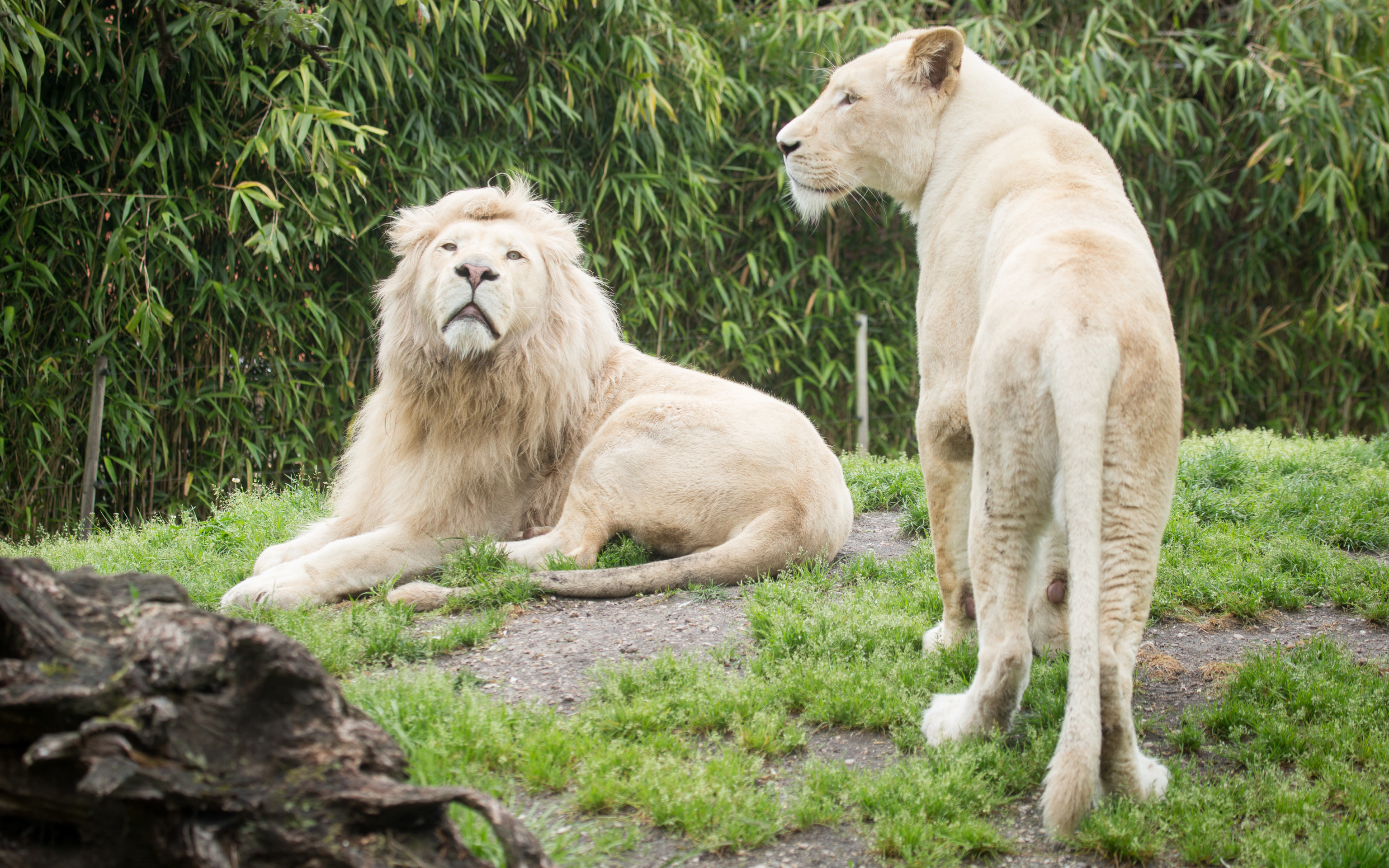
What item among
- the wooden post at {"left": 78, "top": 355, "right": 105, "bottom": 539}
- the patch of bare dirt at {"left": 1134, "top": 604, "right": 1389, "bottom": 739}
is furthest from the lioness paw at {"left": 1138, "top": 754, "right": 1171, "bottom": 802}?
the wooden post at {"left": 78, "top": 355, "right": 105, "bottom": 539}

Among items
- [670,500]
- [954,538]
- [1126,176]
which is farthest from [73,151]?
[1126,176]

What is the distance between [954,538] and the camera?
3.24 metres

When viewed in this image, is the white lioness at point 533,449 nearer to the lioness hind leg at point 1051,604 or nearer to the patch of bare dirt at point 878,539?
the patch of bare dirt at point 878,539

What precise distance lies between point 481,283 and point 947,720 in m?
2.55

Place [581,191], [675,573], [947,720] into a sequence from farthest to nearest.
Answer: [581,191]
[675,573]
[947,720]

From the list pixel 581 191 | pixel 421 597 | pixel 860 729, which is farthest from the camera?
pixel 581 191

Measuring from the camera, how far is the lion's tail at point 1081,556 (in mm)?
2262

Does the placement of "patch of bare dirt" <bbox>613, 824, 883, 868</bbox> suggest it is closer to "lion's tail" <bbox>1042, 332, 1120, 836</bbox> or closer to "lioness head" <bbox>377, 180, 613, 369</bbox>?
"lion's tail" <bbox>1042, 332, 1120, 836</bbox>

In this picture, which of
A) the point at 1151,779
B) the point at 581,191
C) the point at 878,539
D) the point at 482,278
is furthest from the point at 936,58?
the point at 581,191

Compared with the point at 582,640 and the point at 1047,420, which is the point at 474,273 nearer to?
the point at 582,640

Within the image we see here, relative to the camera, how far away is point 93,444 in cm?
604

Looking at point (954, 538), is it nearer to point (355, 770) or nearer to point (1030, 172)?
point (1030, 172)

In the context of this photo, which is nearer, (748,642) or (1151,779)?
(1151,779)

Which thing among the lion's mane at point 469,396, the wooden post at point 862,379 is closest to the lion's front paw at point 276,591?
the lion's mane at point 469,396
